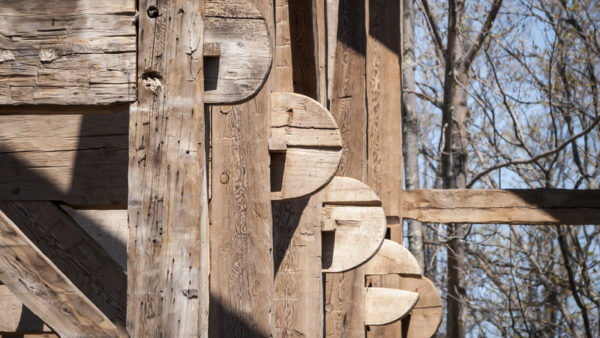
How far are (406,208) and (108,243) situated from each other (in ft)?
8.68

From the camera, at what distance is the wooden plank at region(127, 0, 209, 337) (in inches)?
Result: 80.2

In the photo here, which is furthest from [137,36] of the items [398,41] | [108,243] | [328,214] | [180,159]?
[398,41]

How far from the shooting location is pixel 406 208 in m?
7.06

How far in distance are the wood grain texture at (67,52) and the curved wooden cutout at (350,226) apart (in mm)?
2191

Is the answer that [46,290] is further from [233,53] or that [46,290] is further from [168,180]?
[233,53]

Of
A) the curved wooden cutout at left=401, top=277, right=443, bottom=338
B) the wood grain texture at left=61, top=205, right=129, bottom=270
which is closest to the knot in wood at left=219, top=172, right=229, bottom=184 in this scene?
the wood grain texture at left=61, top=205, right=129, bottom=270

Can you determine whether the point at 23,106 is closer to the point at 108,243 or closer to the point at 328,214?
the point at 328,214

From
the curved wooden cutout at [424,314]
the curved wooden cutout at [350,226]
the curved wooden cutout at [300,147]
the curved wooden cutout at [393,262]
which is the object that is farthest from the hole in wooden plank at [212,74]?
the curved wooden cutout at [424,314]

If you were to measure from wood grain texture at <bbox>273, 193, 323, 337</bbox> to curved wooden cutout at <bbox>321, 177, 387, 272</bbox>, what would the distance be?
47 centimetres

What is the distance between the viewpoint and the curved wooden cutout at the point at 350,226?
4.21m

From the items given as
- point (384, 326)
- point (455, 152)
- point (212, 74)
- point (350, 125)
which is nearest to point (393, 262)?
point (384, 326)

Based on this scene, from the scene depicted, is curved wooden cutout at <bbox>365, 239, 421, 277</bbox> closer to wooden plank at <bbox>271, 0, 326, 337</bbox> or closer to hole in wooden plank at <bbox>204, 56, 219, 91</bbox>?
wooden plank at <bbox>271, 0, 326, 337</bbox>

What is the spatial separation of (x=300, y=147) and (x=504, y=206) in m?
4.07

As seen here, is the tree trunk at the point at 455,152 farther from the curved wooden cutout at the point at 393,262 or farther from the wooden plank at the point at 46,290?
the wooden plank at the point at 46,290
